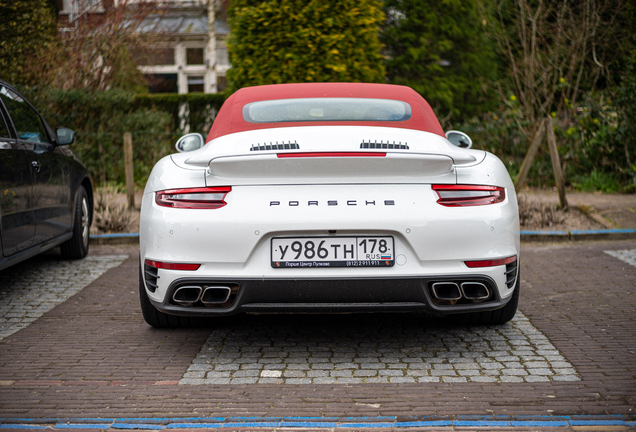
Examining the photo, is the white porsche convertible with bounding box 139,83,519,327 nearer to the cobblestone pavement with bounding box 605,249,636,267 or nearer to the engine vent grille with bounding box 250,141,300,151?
the engine vent grille with bounding box 250,141,300,151

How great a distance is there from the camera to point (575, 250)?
7219 millimetres

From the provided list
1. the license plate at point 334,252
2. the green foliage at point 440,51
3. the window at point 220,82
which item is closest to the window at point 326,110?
the license plate at point 334,252

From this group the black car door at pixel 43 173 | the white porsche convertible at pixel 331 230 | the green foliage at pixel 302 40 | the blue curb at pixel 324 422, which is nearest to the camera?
the blue curb at pixel 324 422

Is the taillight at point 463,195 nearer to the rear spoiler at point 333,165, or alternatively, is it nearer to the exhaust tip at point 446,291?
the rear spoiler at point 333,165

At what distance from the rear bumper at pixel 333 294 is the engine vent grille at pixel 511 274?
0.56 ft

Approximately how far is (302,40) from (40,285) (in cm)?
543

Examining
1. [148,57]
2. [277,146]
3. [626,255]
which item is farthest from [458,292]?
[148,57]

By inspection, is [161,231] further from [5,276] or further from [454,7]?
[454,7]

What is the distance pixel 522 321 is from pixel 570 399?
1424 millimetres

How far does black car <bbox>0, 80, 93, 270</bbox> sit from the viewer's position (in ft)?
16.5

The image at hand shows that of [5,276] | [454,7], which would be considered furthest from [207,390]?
[454,7]

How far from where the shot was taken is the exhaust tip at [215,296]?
11.7 ft

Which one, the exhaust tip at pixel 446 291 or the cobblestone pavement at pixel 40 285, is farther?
the cobblestone pavement at pixel 40 285

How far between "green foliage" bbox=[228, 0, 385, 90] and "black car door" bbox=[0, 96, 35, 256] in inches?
193
